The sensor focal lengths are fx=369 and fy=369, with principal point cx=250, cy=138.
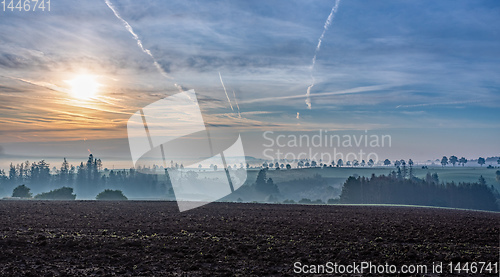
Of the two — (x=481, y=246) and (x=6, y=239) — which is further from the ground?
(x=6, y=239)

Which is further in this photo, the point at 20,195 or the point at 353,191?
the point at 353,191

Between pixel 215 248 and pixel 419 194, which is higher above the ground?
pixel 215 248

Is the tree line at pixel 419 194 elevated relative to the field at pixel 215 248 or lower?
lower

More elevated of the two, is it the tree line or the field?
the field

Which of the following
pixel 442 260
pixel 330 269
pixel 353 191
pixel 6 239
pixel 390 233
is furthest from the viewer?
pixel 353 191

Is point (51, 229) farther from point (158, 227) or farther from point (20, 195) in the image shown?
point (20, 195)

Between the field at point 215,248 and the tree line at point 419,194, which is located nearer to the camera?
the field at point 215,248

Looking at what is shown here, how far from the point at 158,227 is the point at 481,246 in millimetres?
24902

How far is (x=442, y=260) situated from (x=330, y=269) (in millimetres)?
6589

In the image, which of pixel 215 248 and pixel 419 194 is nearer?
pixel 215 248

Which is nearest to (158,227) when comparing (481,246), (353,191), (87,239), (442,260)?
(87,239)

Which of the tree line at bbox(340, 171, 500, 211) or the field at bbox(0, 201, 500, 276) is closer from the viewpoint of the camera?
the field at bbox(0, 201, 500, 276)

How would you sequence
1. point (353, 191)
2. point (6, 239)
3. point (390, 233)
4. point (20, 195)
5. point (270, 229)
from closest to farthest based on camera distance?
point (6, 239) → point (390, 233) → point (270, 229) → point (20, 195) → point (353, 191)

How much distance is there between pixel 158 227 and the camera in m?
32.6
